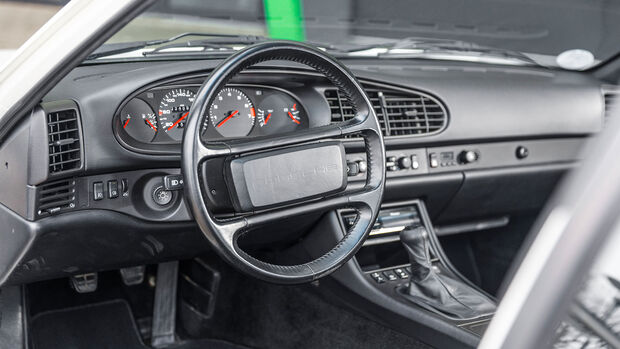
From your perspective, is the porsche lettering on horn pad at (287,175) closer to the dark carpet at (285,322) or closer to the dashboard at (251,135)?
the dashboard at (251,135)

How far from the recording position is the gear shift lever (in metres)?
2.04

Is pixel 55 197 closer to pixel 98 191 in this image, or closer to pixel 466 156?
pixel 98 191

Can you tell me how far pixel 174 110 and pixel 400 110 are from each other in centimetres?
72

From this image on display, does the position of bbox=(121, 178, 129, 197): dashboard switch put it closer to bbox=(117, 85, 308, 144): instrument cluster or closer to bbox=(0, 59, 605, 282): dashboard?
bbox=(0, 59, 605, 282): dashboard

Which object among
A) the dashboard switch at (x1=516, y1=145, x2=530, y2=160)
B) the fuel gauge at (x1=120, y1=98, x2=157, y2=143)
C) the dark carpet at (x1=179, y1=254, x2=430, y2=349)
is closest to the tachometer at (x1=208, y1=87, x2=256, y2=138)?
the fuel gauge at (x1=120, y1=98, x2=157, y2=143)

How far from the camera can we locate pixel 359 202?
70.6 inches

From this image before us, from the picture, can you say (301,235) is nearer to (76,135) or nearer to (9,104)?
(76,135)

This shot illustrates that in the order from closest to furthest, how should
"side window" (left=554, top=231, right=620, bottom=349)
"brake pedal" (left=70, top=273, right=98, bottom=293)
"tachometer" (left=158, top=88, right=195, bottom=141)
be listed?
1. "side window" (left=554, top=231, right=620, bottom=349)
2. "tachometer" (left=158, top=88, right=195, bottom=141)
3. "brake pedal" (left=70, top=273, right=98, bottom=293)

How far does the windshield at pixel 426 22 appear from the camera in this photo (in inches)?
97.7

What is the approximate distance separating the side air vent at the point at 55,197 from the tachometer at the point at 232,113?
0.41m

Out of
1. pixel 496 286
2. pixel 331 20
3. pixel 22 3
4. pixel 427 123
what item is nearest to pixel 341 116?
pixel 427 123

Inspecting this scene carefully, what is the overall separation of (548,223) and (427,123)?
1.57 metres

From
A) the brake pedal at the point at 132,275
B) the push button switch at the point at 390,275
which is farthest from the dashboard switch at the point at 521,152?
the brake pedal at the point at 132,275

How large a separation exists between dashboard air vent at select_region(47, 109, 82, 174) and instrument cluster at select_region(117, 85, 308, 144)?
12 centimetres
